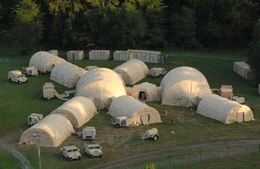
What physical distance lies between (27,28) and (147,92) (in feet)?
140

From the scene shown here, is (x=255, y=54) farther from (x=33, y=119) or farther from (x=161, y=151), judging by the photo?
(x=33, y=119)

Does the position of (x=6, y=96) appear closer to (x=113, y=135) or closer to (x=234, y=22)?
(x=113, y=135)

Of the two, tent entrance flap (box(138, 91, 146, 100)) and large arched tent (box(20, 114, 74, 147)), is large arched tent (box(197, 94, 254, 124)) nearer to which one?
tent entrance flap (box(138, 91, 146, 100))

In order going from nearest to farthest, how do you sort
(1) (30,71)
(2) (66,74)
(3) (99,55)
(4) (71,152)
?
(4) (71,152) → (2) (66,74) → (1) (30,71) → (3) (99,55)

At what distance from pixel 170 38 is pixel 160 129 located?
191 feet

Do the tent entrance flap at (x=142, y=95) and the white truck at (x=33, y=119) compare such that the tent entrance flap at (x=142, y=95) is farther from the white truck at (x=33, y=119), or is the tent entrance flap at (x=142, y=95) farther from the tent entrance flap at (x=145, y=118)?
the white truck at (x=33, y=119)

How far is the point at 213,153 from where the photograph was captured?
55.5 m

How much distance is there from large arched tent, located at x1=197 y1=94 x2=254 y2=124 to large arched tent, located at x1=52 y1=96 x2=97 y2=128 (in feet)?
43.8

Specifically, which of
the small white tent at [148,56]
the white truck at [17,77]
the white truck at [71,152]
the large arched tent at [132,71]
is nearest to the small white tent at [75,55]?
the small white tent at [148,56]

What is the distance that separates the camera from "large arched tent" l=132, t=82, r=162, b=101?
2948 inches

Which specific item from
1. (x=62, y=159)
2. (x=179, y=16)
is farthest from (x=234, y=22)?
(x=62, y=159)

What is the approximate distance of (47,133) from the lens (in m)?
57.6

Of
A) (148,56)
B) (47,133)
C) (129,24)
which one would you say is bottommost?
(47,133)

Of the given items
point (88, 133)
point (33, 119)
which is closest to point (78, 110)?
point (33, 119)
